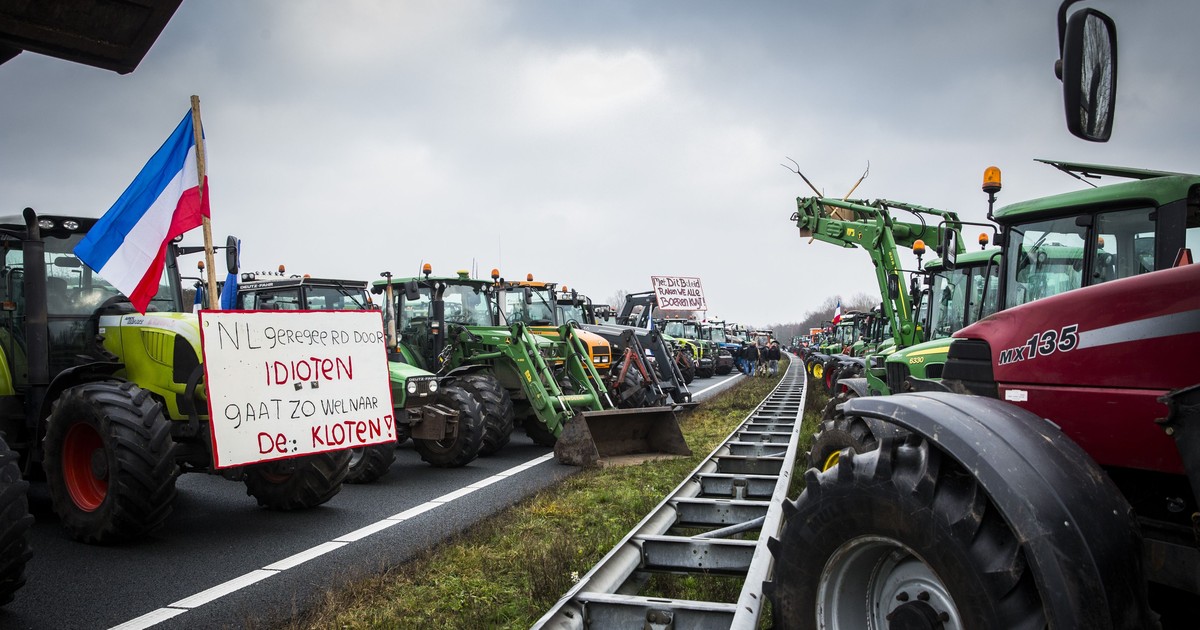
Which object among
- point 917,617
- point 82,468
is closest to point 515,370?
point 82,468

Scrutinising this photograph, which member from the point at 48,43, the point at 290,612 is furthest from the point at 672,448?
the point at 48,43

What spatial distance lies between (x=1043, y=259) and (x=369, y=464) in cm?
676

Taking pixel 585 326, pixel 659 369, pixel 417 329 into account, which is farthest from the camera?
pixel 585 326

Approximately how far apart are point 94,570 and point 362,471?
11.1 ft

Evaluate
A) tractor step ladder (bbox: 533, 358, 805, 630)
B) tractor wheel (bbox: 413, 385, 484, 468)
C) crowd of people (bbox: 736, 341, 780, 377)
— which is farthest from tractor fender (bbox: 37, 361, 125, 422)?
crowd of people (bbox: 736, 341, 780, 377)

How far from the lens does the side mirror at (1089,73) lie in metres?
2.29

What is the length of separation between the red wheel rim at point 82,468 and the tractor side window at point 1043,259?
268 inches

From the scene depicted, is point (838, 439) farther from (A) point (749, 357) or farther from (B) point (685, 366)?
(A) point (749, 357)

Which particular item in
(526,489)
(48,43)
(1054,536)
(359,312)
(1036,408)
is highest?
(48,43)

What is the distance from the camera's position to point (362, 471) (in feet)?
28.5

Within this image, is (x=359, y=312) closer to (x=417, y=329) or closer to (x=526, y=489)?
(x=526, y=489)

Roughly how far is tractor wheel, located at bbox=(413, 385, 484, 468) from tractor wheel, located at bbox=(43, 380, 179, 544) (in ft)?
12.7

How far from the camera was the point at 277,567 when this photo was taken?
551 cm

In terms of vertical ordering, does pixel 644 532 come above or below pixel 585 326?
below
